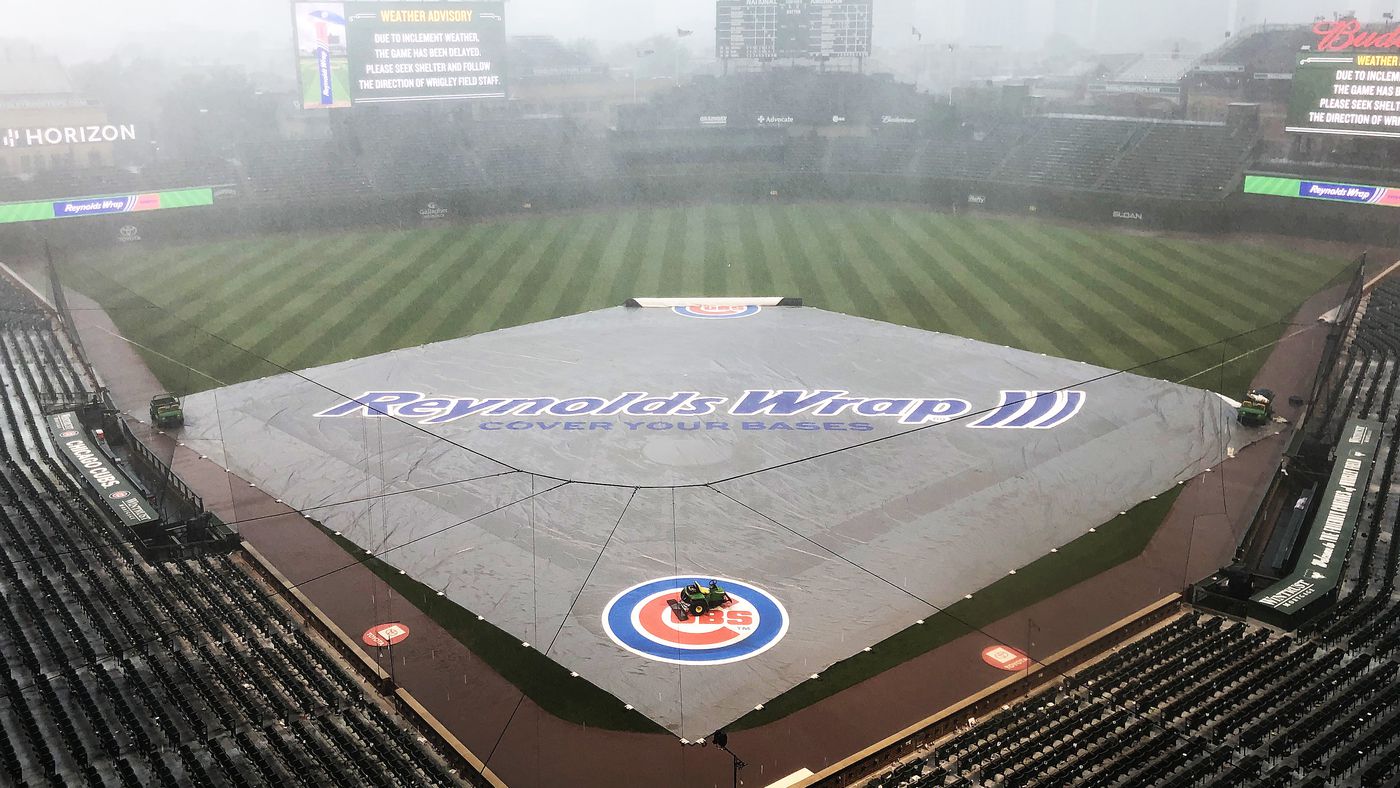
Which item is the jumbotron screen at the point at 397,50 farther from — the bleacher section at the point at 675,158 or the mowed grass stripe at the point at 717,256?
the mowed grass stripe at the point at 717,256

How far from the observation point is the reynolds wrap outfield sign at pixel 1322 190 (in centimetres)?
3316

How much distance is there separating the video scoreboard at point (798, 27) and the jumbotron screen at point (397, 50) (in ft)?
47.5

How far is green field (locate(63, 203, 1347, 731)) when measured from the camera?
2588 centimetres

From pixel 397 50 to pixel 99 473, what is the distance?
2795 centimetres

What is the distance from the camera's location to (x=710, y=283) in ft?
107

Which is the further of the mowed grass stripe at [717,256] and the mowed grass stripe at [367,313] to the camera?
the mowed grass stripe at [717,256]

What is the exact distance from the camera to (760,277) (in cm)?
3309

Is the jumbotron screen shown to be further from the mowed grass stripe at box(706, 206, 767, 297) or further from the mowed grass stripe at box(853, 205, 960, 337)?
the mowed grass stripe at box(853, 205, 960, 337)

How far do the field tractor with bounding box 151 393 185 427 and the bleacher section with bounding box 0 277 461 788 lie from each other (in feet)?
A: 13.1

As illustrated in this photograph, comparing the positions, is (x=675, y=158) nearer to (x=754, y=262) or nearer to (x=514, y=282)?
(x=754, y=262)

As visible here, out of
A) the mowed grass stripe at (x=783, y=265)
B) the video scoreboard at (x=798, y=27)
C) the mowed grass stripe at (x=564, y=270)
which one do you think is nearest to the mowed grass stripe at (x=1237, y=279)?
the mowed grass stripe at (x=783, y=265)

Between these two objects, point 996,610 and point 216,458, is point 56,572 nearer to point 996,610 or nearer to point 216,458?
point 216,458


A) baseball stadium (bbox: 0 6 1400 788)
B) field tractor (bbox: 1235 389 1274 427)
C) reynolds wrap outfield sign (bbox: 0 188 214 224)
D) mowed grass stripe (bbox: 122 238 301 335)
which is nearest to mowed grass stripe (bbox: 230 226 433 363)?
baseball stadium (bbox: 0 6 1400 788)

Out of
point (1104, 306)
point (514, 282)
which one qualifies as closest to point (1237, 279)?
point (1104, 306)
